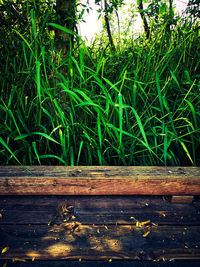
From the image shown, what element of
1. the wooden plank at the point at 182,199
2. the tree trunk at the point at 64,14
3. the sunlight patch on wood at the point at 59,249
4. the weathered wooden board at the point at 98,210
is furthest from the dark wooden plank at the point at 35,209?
the tree trunk at the point at 64,14

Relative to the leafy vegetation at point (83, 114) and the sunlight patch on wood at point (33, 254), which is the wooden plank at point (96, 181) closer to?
the leafy vegetation at point (83, 114)

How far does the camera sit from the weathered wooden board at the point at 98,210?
86cm

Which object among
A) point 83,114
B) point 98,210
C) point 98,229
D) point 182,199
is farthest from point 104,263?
point 83,114

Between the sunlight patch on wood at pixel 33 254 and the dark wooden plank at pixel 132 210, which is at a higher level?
the sunlight patch on wood at pixel 33 254

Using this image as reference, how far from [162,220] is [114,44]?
1.71 m

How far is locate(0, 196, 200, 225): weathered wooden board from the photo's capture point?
864mm

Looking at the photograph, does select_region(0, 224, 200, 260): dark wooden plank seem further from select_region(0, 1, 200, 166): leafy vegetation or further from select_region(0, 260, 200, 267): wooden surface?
select_region(0, 1, 200, 166): leafy vegetation

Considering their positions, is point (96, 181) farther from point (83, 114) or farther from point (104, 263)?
point (83, 114)

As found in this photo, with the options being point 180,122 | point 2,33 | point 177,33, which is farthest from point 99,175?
point 177,33

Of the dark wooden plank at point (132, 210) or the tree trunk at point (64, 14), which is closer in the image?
the dark wooden plank at point (132, 210)

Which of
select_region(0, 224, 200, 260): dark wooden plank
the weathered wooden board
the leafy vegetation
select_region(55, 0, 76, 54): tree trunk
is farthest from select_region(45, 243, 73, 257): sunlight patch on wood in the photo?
select_region(55, 0, 76, 54): tree trunk

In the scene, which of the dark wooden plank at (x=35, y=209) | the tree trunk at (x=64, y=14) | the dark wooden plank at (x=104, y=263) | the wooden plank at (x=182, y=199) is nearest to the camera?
the dark wooden plank at (x=104, y=263)

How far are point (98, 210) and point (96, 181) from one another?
0.16 meters

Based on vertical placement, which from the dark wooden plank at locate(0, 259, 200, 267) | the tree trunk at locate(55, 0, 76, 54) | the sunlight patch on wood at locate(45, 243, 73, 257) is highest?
the tree trunk at locate(55, 0, 76, 54)
